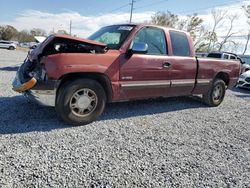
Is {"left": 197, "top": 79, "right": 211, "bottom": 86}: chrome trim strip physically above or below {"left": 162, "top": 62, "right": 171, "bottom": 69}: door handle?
below

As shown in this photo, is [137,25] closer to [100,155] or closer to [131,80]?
[131,80]

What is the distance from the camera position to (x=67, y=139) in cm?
359

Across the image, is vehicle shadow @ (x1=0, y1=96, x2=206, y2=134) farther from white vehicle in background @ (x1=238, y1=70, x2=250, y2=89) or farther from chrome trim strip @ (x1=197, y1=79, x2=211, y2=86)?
white vehicle in background @ (x1=238, y1=70, x2=250, y2=89)

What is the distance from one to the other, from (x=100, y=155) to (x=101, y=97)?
135cm

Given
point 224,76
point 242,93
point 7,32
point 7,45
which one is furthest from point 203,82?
point 7,32

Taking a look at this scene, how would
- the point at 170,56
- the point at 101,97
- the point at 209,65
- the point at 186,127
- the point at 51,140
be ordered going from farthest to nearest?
the point at 209,65 → the point at 170,56 → the point at 186,127 → the point at 101,97 → the point at 51,140

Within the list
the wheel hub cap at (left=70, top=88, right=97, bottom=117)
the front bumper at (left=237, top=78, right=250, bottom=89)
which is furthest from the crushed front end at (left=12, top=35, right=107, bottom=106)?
the front bumper at (left=237, top=78, right=250, bottom=89)

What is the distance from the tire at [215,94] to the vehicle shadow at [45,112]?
0.24m

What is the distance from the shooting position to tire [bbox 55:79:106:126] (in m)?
3.96

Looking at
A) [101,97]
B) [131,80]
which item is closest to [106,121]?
[101,97]

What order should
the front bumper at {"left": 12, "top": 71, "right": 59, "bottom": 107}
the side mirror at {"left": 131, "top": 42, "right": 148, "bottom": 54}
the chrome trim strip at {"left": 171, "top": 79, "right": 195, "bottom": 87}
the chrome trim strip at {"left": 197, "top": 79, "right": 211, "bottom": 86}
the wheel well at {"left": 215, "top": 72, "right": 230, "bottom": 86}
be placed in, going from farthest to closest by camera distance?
the wheel well at {"left": 215, "top": 72, "right": 230, "bottom": 86} → the chrome trim strip at {"left": 197, "top": 79, "right": 211, "bottom": 86} → the chrome trim strip at {"left": 171, "top": 79, "right": 195, "bottom": 87} → the side mirror at {"left": 131, "top": 42, "right": 148, "bottom": 54} → the front bumper at {"left": 12, "top": 71, "right": 59, "bottom": 107}

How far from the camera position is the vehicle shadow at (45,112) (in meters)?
3.93

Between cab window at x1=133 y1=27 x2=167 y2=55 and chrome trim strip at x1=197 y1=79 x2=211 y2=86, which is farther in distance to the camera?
chrome trim strip at x1=197 y1=79 x2=211 y2=86

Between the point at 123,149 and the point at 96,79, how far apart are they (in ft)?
4.79
